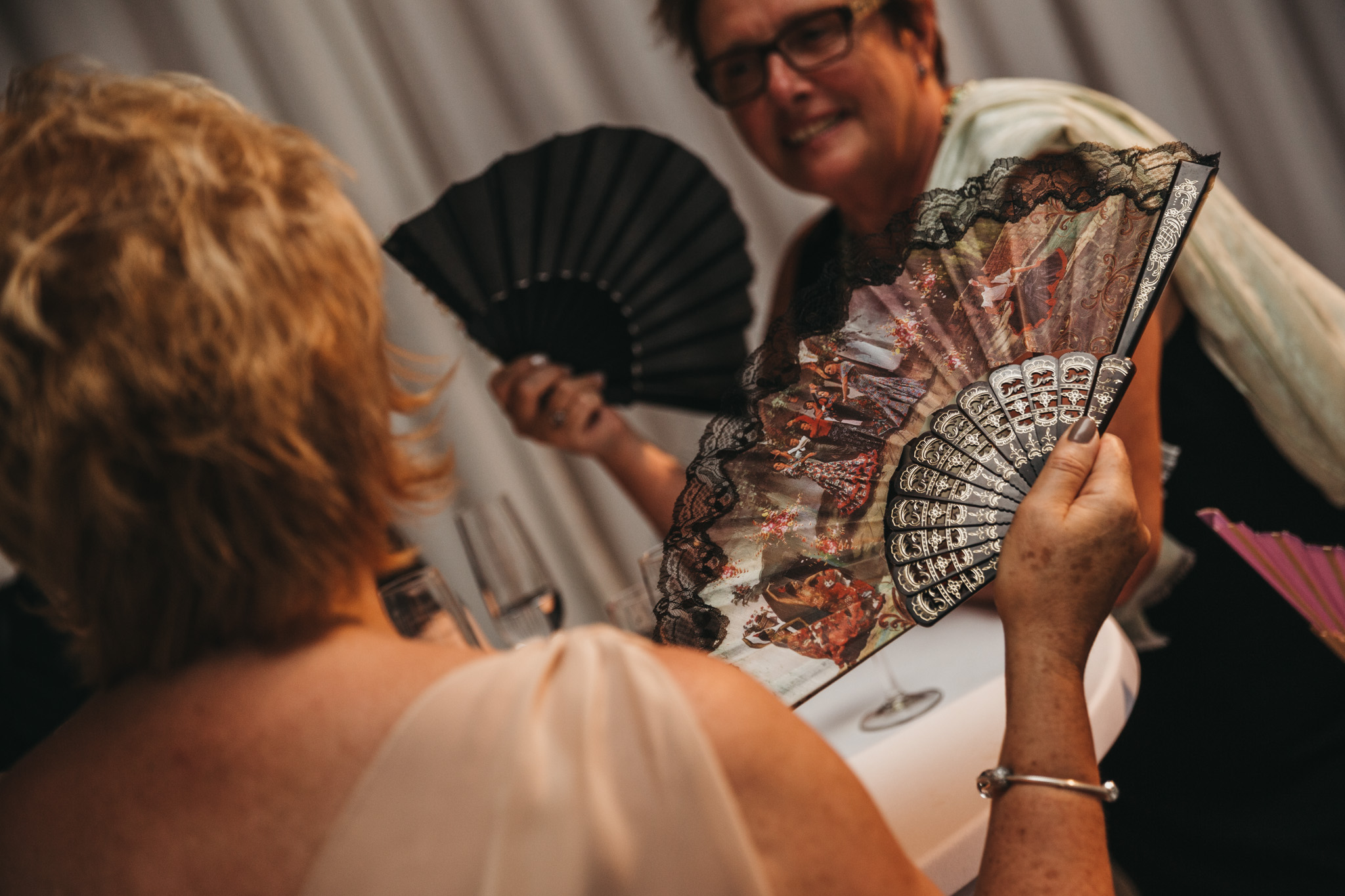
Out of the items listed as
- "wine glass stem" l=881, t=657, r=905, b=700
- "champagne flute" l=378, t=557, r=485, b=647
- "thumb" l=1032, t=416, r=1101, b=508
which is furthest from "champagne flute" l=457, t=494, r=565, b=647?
"thumb" l=1032, t=416, r=1101, b=508

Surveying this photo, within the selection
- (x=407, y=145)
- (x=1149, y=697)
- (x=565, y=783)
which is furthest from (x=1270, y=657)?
(x=407, y=145)

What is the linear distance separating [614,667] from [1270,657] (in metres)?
1.09

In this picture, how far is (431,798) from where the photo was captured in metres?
0.53

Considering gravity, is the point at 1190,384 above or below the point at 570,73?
below

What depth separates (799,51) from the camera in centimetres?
134

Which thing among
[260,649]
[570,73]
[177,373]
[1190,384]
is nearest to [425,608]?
[260,649]

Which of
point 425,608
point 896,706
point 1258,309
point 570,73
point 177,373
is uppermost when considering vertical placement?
point 570,73

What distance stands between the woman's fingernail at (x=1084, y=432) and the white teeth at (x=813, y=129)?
785mm

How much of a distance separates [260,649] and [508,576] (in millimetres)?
742

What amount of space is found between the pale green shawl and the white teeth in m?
0.24

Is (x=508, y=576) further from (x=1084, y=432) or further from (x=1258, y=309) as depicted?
(x=1258, y=309)

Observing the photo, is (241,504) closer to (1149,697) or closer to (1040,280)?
(1040,280)

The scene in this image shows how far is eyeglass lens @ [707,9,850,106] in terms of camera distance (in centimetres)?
131

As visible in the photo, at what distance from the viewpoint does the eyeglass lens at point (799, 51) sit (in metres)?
1.31
